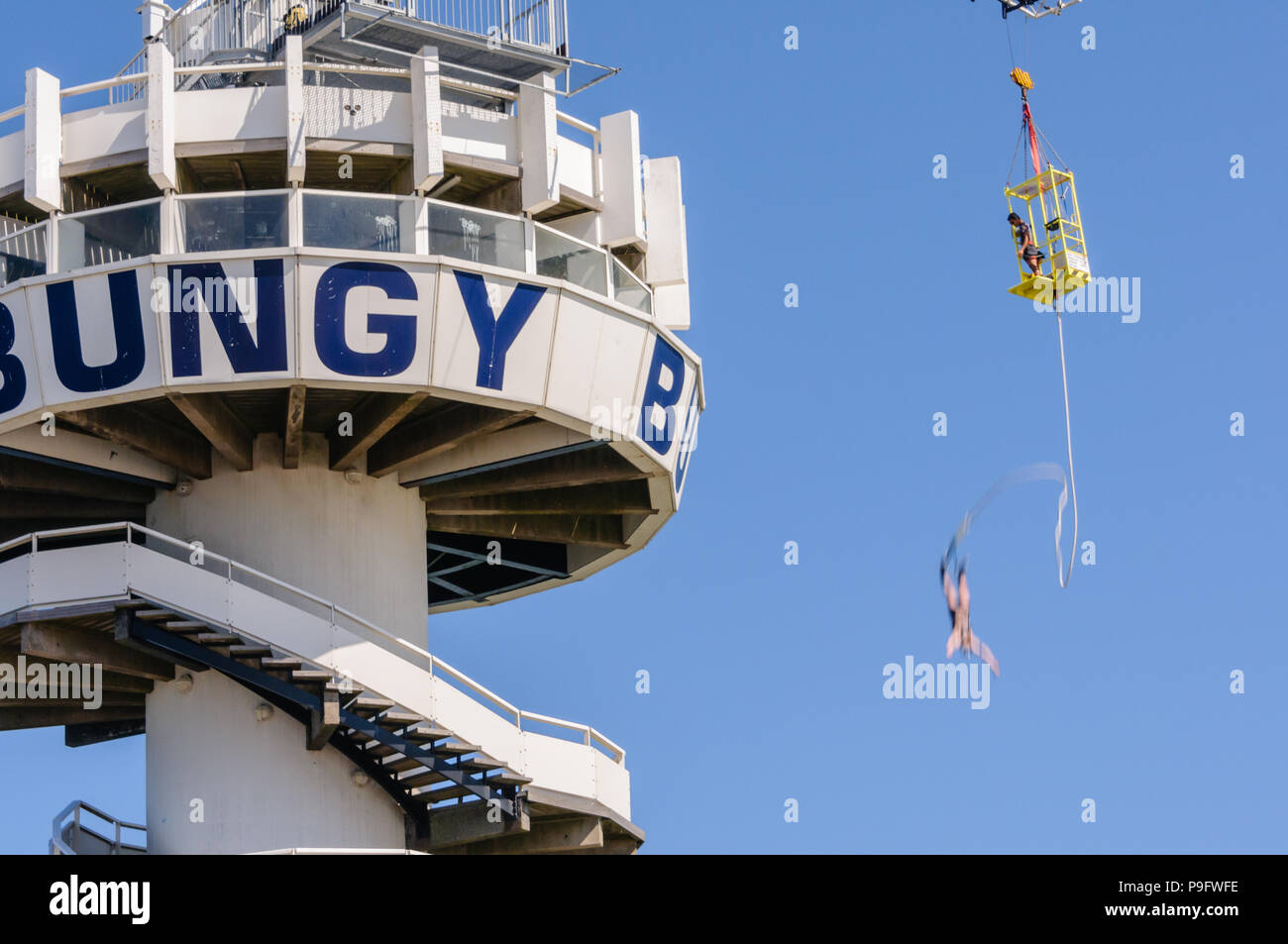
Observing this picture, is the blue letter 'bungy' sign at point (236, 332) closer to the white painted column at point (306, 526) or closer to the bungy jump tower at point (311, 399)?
the bungy jump tower at point (311, 399)

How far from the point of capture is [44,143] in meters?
46.4

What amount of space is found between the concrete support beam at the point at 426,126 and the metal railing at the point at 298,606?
840 cm

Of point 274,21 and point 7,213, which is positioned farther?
point 274,21

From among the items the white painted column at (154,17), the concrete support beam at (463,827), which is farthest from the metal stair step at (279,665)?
the white painted column at (154,17)

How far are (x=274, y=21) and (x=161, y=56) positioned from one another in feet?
19.5

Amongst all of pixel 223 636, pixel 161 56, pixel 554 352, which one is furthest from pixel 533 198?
pixel 223 636

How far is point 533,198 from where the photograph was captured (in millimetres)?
47219

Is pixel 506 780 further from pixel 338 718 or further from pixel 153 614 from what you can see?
pixel 153 614

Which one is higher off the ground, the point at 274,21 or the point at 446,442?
the point at 274,21

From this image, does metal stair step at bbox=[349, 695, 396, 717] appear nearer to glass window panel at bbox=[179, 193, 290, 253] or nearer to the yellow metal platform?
glass window panel at bbox=[179, 193, 290, 253]

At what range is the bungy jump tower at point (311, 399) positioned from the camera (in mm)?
44125

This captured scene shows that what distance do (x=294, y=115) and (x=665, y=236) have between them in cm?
888
